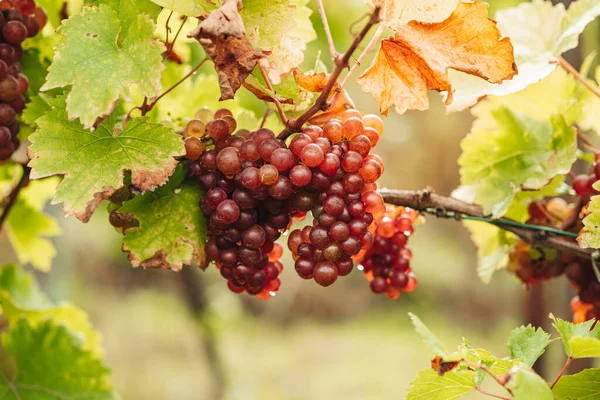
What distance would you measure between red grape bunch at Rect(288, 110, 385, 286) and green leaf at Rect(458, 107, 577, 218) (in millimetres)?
237

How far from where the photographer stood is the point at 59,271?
7.86ft

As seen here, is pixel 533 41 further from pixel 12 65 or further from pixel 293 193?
pixel 12 65

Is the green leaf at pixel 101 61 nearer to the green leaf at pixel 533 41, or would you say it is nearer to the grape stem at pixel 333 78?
the grape stem at pixel 333 78

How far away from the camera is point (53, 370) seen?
844 mm

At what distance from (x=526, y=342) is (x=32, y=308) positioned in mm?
802

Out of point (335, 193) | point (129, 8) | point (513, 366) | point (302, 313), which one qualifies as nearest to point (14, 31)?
point (129, 8)

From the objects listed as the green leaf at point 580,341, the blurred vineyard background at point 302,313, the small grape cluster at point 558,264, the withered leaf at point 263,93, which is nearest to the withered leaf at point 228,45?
the withered leaf at point 263,93

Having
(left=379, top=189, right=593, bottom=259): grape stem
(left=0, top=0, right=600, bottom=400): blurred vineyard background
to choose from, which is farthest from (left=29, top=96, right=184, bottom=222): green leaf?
(left=0, top=0, right=600, bottom=400): blurred vineyard background

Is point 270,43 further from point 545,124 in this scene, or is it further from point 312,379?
point 312,379

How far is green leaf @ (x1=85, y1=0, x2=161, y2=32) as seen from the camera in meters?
0.53

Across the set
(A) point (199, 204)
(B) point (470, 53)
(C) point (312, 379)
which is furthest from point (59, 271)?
(B) point (470, 53)

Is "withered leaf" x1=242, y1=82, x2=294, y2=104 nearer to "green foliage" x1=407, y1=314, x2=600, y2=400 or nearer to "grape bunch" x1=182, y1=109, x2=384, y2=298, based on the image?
"grape bunch" x1=182, y1=109, x2=384, y2=298

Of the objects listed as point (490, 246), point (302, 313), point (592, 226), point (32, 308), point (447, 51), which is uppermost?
point (447, 51)

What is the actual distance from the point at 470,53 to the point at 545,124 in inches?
12.0
